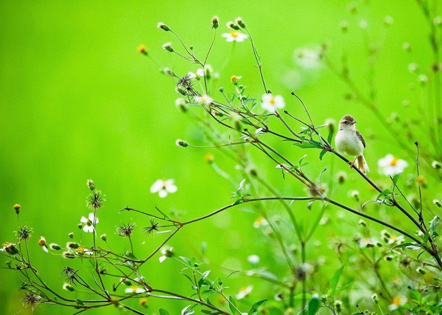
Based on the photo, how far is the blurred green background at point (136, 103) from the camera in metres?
2.06

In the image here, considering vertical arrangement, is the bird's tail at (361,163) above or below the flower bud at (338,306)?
above

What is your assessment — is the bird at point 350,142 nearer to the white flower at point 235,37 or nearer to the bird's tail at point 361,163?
the bird's tail at point 361,163

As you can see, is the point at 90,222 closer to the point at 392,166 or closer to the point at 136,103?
the point at 392,166

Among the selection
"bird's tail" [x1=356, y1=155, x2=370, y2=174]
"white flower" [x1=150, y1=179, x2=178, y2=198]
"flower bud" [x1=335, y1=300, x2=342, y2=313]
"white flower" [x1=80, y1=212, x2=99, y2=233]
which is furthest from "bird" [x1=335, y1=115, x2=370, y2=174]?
"white flower" [x1=80, y1=212, x2=99, y2=233]

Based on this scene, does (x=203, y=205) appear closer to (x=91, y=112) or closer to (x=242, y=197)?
(x=91, y=112)

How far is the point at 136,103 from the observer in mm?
2889

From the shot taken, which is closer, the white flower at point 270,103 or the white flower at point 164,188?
the white flower at point 270,103

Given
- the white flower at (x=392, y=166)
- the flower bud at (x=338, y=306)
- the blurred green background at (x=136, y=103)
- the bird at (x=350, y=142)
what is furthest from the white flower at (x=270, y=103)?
the blurred green background at (x=136, y=103)

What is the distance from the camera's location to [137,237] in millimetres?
2078

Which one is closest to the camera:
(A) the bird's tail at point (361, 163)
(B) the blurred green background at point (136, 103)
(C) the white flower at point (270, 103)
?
(C) the white flower at point (270, 103)

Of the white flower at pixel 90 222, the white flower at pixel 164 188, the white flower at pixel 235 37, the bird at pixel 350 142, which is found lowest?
the white flower at pixel 90 222

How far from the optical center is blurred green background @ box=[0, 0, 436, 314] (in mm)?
2064

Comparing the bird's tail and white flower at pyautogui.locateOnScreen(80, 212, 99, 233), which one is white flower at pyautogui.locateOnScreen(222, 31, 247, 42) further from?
white flower at pyautogui.locateOnScreen(80, 212, 99, 233)

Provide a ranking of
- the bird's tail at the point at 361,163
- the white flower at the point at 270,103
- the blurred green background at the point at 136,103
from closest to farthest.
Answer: the white flower at the point at 270,103 < the bird's tail at the point at 361,163 < the blurred green background at the point at 136,103
